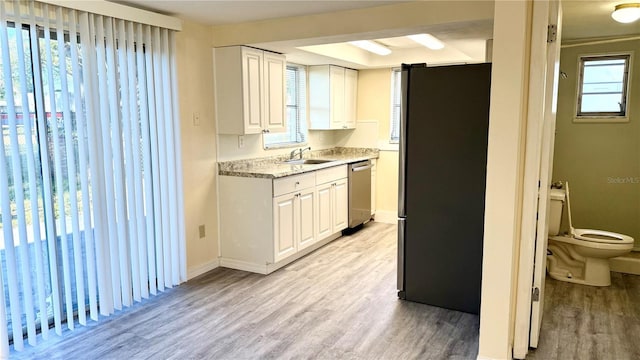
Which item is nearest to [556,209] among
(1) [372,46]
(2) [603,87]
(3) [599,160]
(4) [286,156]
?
(3) [599,160]

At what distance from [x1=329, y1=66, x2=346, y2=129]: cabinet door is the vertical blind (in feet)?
7.75

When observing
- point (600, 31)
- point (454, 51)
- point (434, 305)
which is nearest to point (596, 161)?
point (600, 31)

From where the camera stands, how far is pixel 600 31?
4.04 meters

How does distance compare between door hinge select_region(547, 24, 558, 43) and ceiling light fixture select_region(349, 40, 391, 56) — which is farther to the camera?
ceiling light fixture select_region(349, 40, 391, 56)

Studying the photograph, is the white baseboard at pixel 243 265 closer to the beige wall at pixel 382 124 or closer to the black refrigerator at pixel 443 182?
the black refrigerator at pixel 443 182

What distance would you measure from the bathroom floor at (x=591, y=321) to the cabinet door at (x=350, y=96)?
3050mm

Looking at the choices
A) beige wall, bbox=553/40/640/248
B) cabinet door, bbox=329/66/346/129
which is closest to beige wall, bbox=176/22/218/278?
cabinet door, bbox=329/66/346/129

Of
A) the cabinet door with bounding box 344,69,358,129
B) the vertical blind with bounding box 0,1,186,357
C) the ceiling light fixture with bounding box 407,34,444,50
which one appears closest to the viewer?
the vertical blind with bounding box 0,1,186,357

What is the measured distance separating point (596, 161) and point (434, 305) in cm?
231

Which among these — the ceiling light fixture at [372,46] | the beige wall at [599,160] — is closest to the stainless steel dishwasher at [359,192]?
the ceiling light fixture at [372,46]

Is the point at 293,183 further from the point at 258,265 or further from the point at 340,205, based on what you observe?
the point at 340,205

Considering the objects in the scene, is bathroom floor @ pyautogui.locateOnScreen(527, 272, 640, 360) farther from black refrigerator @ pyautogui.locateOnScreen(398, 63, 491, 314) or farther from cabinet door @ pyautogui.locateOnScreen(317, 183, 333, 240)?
cabinet door @ pyautogui.locateOnScreen(317, 183, 333, 240)

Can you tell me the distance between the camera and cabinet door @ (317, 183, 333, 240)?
15.4ft

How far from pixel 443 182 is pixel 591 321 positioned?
1.39m
